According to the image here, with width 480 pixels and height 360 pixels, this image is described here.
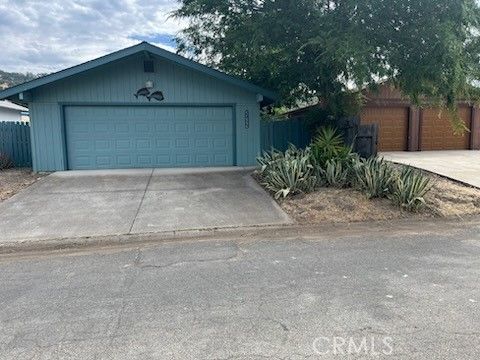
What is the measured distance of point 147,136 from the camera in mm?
12609

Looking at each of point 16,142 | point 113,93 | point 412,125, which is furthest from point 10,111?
point 412,125

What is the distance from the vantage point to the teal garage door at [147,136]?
12305 mm

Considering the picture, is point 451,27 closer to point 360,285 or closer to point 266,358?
point 360,285

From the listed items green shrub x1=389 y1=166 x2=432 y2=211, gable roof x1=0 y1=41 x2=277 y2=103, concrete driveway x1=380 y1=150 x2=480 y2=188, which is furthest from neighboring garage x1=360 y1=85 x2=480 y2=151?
green shrub x1=389 y1=166 x2=432 y2=211

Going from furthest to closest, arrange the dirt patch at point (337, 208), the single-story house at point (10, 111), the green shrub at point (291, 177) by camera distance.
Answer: the single-story house at point (10, 111) < the green shrub at point (291, 177) < the dirt patch at point (337, 208)

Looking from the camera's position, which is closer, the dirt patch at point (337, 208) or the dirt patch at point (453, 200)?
the dirt patch at point (337, 208)

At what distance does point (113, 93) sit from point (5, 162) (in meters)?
4.40

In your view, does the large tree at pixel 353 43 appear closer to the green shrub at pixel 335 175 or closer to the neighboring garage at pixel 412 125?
the green shrub at pixel 335 175

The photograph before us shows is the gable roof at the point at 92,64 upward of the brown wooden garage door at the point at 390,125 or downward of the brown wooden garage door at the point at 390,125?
upward

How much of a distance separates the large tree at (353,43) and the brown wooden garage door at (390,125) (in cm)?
728

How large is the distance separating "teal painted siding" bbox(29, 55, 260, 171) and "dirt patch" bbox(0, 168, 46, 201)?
2.00ft

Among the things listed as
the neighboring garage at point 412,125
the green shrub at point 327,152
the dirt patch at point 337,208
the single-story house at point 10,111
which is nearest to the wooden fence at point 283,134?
the green shrub at point 327,152

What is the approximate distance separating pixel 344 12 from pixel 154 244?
7.20m

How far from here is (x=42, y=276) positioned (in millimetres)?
4512
